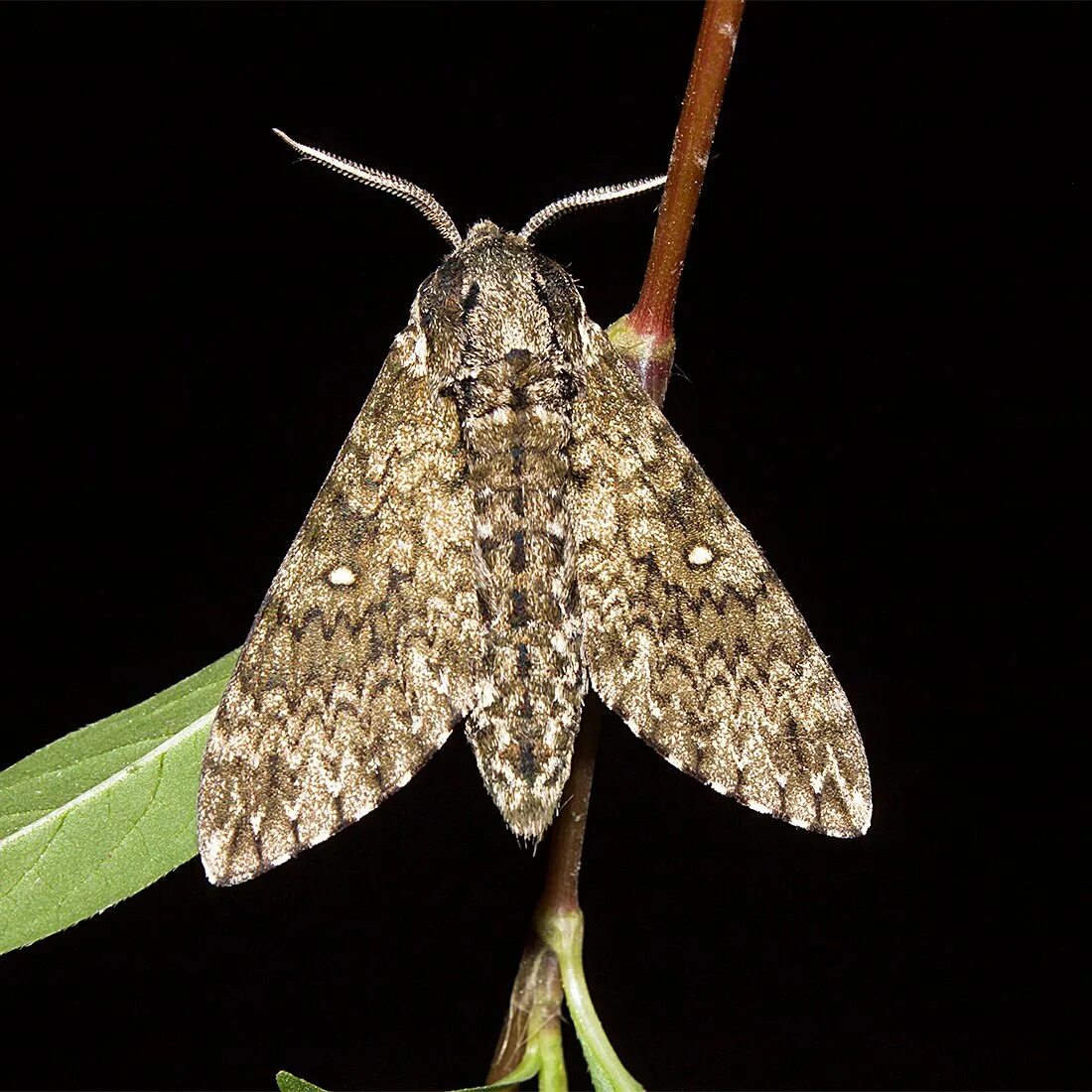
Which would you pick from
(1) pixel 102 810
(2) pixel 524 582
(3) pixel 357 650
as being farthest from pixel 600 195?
(1) pixel 102 810

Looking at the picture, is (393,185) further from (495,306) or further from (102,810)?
(102,810)

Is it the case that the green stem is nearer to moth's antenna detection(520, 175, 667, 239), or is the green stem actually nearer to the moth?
the moth

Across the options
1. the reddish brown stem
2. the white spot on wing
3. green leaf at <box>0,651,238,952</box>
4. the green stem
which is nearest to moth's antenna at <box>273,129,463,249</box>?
the reddish brown stem

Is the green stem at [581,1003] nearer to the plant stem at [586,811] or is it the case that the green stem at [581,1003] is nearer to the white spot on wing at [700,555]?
the plant stem at [586,811]

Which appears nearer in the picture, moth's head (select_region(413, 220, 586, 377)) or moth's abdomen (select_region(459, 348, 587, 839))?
moth's abdomen (select_region(459, 348, 587, 839))

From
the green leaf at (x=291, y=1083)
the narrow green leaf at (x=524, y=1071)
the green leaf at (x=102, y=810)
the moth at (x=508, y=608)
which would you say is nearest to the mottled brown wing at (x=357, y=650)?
the moth at (x=508, y=608)

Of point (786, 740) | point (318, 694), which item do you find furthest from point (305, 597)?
point (786, 740)
